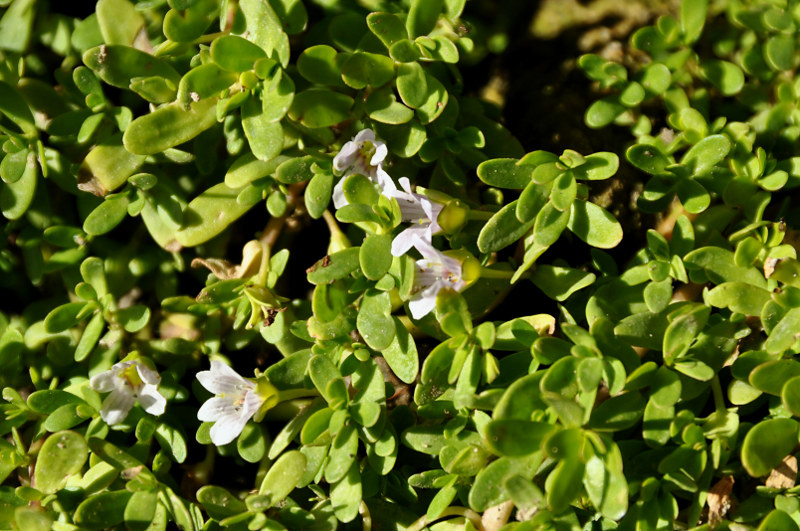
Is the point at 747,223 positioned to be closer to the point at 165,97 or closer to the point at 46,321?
the point at 165,97

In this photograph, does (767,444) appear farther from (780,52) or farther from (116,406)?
(116,406)

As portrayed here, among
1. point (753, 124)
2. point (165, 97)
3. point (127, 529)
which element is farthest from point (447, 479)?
point (753, 124)

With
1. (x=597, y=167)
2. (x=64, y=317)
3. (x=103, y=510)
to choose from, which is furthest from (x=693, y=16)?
(x=103, y=510)

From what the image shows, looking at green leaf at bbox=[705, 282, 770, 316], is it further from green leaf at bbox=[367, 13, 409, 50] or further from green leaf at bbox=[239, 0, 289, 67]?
green leaf at bbox=[239, 0, 289, 67]

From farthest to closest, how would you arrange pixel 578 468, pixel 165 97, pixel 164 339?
pixel 164 339
pixel 165 97
pixel 578 468

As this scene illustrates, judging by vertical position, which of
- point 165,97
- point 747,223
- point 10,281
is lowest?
point 10,281

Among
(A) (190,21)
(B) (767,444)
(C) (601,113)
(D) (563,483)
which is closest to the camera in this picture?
(D) (563,483)

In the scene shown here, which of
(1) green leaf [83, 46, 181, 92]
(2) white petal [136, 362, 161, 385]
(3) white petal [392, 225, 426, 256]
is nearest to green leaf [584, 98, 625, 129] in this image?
(3) white petal [392, 225, 426, 256]
